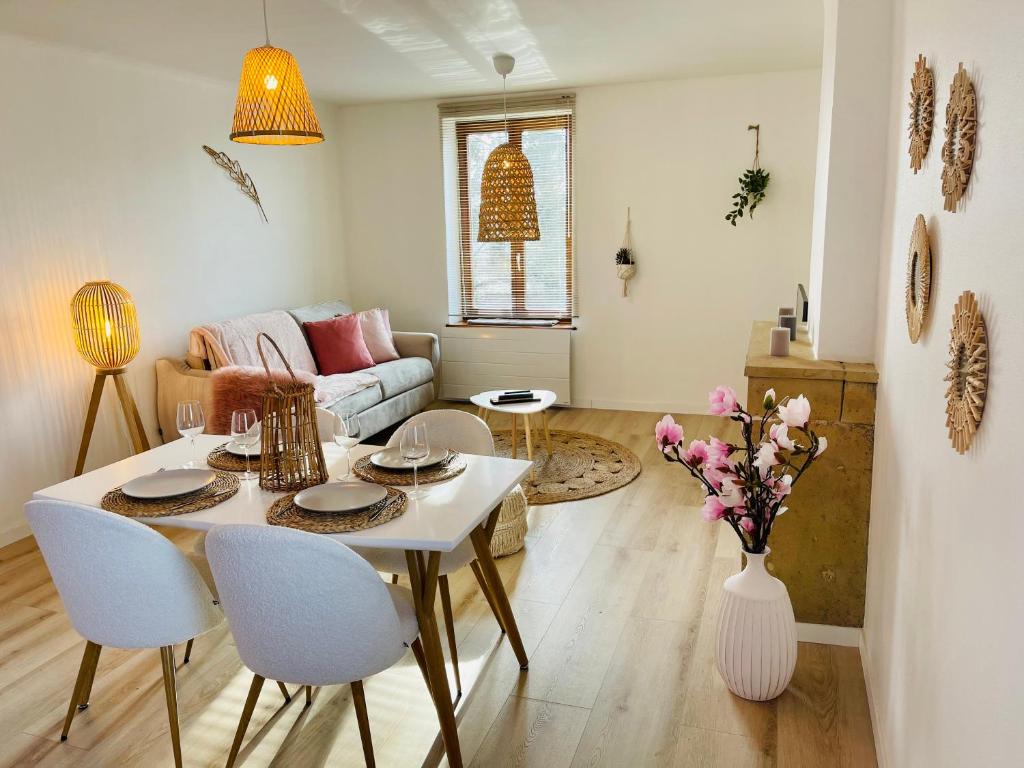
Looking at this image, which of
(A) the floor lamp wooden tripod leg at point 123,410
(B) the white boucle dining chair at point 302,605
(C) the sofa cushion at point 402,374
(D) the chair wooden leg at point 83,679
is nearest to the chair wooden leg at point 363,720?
(B) the white boucle dining chair at point 302,605

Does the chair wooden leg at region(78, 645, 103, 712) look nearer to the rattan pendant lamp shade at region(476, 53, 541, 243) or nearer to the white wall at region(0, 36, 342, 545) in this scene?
the white wall at region(0, 36, 342, 545)

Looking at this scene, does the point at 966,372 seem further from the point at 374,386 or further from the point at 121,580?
the point at 374,386

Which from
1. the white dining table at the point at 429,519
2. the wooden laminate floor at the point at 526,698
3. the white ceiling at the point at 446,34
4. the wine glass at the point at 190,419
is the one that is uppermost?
the white ceiling at the point at 446,34

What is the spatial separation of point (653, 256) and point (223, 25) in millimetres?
3210

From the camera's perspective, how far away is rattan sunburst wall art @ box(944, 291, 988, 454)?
1.18 meters

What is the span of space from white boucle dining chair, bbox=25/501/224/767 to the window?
4.35 metres

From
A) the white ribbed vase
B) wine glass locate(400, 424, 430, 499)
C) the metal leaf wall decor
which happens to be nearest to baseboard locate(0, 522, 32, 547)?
the metal leaf wall decor

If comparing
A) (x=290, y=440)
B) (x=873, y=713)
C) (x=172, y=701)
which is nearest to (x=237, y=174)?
(x=290, y=440)

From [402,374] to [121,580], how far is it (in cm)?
355

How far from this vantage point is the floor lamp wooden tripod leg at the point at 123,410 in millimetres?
3906

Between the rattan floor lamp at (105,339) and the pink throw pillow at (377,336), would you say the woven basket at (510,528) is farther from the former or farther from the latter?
the pink throw pillow at (377,336)

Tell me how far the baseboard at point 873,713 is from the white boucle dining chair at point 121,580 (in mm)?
1785

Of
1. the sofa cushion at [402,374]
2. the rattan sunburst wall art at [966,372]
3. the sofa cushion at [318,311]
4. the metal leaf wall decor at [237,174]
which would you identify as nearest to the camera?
the rattan sunburst wall art at [966,372]

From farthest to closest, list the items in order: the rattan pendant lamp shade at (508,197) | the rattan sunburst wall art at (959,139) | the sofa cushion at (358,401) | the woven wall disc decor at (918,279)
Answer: the rattan pendant lamp shade at (508,197), the sofa cushion at (358,401), the woven wall disc decor at (918,279), the rattan sunburst wall art at (959,139)
